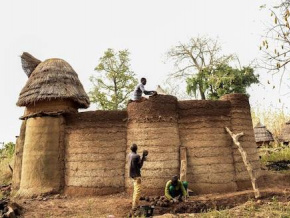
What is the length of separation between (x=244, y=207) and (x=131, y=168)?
2779 millimetres

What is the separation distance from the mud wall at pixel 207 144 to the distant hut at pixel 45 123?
3728mm

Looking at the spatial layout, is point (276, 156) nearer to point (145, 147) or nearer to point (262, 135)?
point (262, 135)

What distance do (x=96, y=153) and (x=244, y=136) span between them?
15.0 feet

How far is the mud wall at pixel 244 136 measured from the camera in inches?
377

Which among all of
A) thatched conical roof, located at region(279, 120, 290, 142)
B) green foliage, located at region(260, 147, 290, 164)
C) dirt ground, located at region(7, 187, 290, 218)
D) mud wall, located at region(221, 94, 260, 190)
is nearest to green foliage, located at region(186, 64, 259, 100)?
thatched conical roof, located at region(279, 120, 290, 142)

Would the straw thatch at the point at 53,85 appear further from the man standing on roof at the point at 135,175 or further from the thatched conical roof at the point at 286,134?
the thatched conical roof at the point at 286,134

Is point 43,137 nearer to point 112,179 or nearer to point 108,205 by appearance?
point 112,179

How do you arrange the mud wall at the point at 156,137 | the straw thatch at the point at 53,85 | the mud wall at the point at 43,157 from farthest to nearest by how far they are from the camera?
Answer: the straw thatch at the point at 53,85 → the mud wall at the point at 43,157 → the mud wall at the point at 156,137

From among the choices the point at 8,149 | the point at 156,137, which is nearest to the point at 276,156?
the point at 156,137

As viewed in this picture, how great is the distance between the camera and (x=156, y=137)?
30.7 feet

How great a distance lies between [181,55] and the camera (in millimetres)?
27656

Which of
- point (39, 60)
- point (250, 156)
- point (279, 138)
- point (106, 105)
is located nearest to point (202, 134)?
point (250, 156)

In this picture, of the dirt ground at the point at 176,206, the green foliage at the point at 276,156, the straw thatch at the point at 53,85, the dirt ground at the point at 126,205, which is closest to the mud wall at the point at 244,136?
the dirt ground at the point at 176,206

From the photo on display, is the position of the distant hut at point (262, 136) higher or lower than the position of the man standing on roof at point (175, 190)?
higher
